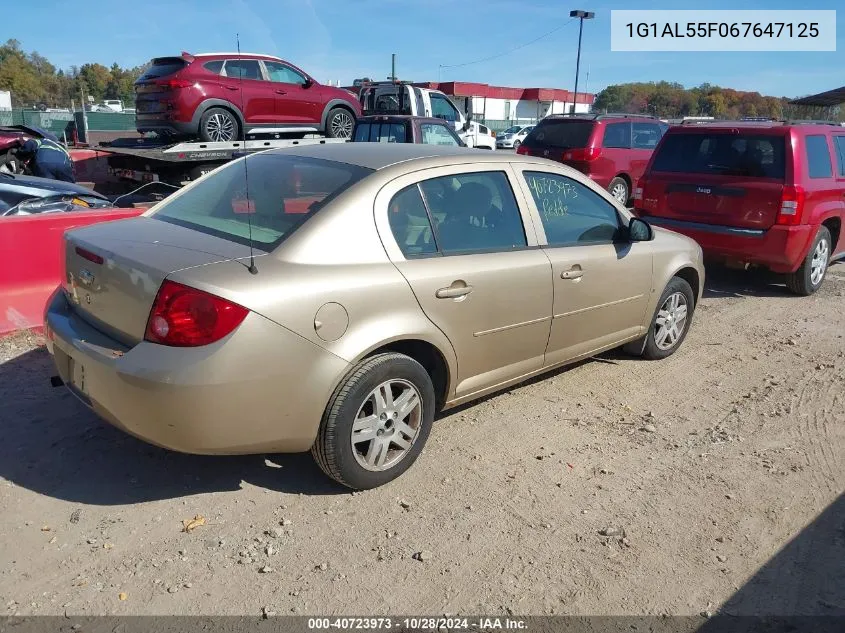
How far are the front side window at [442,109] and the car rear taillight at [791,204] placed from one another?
9.50m

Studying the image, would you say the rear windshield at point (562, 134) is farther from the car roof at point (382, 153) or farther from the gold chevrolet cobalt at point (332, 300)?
the car roof at point (382, 153)

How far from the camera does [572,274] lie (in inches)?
164

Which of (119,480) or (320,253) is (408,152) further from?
(119,480)

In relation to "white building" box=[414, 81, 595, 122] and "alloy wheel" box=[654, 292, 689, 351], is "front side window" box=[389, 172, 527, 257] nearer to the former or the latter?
"alloy wheel" box=[654, 292, 689, 351]

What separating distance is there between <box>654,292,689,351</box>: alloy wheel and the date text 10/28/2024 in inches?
127

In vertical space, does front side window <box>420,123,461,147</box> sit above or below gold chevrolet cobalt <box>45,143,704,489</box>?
above

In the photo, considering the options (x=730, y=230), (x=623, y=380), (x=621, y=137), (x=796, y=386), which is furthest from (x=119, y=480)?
(x=621, y=137)

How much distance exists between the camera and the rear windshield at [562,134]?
40.7 ft

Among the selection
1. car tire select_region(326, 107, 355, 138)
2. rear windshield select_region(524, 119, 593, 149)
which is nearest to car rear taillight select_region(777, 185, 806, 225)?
rear windshield select_region(524, 119, 593, 149)

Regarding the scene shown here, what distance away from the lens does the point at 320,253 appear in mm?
3062

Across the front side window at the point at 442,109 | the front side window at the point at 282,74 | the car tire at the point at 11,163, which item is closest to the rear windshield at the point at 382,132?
the front side window at the point at 282,74

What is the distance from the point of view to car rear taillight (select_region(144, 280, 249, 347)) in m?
2.75

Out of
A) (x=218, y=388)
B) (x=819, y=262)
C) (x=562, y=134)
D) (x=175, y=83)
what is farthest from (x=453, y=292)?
(x=562, y=134)

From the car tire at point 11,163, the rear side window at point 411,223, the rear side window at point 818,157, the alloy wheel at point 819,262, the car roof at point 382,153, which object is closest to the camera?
the rear side window at point 411,223
